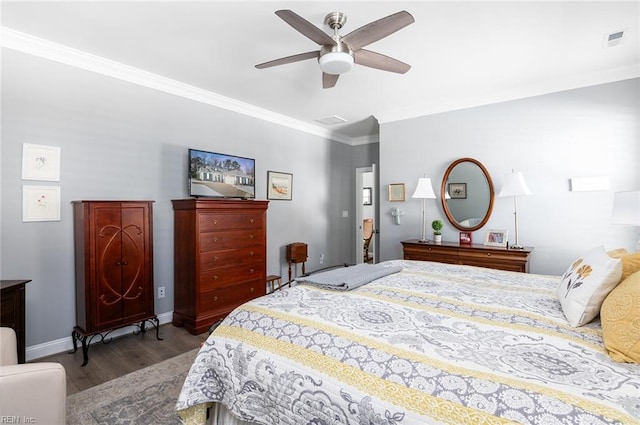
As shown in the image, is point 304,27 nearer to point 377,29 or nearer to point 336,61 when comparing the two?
point 336,61

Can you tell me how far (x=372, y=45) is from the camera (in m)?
2.70

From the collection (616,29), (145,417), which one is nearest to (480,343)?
(145,417)

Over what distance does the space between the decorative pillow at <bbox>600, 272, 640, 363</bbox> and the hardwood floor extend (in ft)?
9.60

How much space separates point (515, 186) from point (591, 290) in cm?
242

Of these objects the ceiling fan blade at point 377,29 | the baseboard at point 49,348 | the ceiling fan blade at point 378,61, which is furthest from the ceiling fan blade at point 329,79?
the baseboard at point 49,348

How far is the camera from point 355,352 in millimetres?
1095

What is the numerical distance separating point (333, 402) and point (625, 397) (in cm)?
81

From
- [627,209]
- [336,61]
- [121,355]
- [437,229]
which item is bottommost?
[121,355]

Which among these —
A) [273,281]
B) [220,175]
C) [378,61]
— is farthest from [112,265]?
[378,61]

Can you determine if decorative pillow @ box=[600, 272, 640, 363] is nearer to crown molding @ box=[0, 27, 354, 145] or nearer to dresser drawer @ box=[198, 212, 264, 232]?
dresser drawer @ box=[198, 212, 264, 232]

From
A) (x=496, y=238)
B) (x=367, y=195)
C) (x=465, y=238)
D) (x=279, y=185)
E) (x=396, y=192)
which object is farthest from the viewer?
(x=367, y=195)

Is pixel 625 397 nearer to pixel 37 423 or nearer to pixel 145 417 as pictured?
pixel 37 423

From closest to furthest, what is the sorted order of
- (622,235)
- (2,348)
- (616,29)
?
(2,348)
(616,29)
(622,235)

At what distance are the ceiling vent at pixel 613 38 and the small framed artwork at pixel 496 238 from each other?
79.1 inches
